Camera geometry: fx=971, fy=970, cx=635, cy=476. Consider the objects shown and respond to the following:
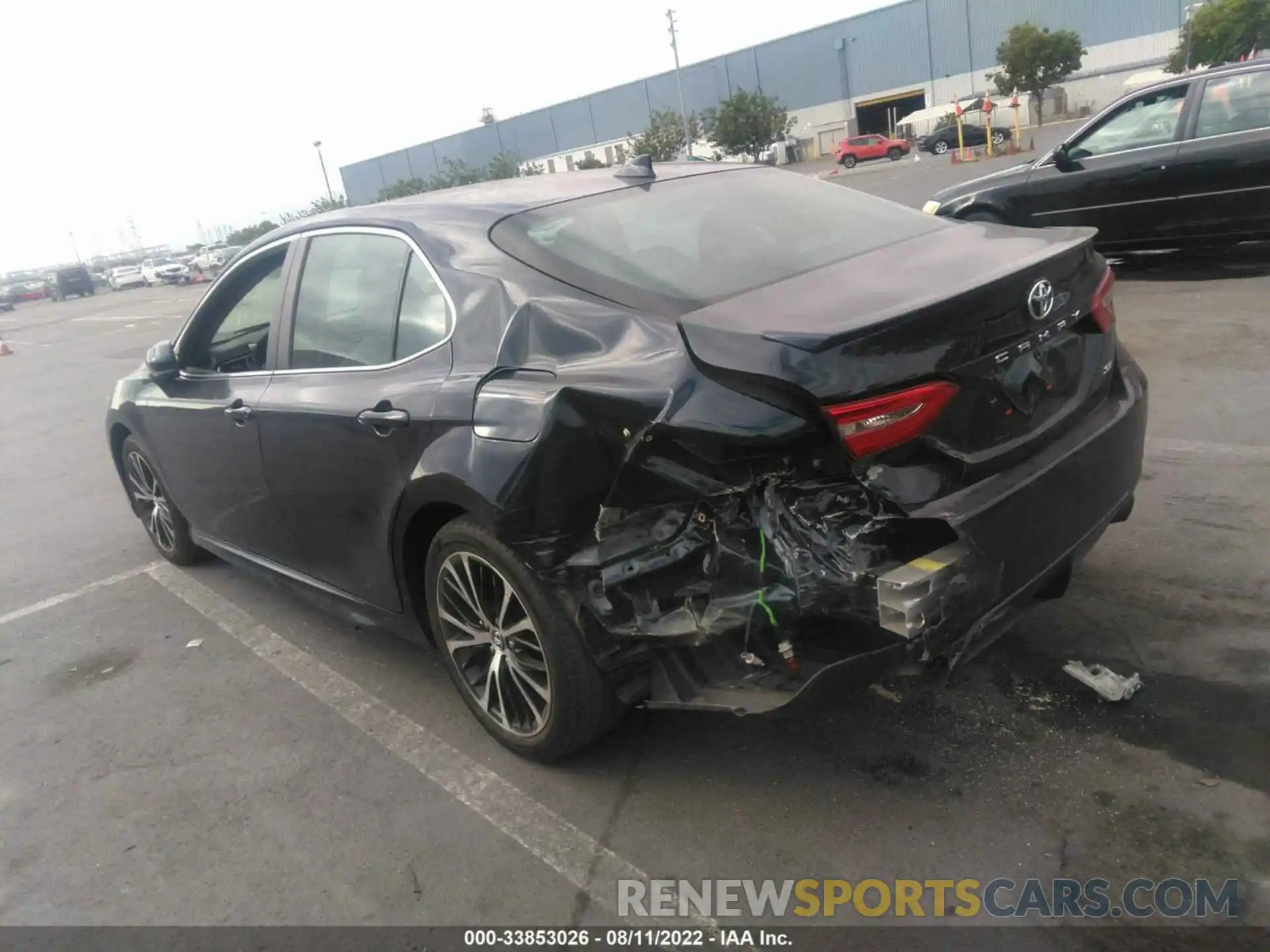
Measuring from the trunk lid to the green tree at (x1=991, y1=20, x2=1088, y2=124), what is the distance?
59.6 meters

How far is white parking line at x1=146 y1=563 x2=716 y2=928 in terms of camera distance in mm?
2654

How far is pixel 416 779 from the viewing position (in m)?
3.16

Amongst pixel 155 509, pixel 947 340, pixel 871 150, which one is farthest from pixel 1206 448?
pixel 871 150

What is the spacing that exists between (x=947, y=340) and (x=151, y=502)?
452cm

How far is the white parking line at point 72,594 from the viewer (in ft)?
16.4

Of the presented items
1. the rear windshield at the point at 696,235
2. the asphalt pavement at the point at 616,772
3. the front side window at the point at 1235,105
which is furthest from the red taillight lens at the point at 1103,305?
the front side window at the point at 1235,105

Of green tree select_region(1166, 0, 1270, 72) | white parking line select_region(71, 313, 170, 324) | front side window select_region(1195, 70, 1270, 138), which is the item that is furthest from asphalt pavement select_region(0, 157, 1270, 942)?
green tree select_region(1166, 0, 1270, 72)

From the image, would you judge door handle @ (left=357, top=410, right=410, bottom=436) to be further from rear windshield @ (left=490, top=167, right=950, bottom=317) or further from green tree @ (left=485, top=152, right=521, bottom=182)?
green tree @ (left=485, top=152, right=521, bottom=182)

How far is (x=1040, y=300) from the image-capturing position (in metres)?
2.72

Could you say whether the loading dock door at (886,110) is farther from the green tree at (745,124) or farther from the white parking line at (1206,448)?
the white parking line at (1206,448)

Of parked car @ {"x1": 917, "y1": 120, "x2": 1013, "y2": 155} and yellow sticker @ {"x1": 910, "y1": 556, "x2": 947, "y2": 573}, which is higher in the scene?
yellow sticker @ {"x1": 910, "y1": 556, "x2": 947, "y2": 573}

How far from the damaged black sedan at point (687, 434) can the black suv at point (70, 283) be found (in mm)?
58547

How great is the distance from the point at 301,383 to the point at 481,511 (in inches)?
47.0

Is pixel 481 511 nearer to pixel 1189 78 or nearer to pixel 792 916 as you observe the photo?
pixel 792 916
